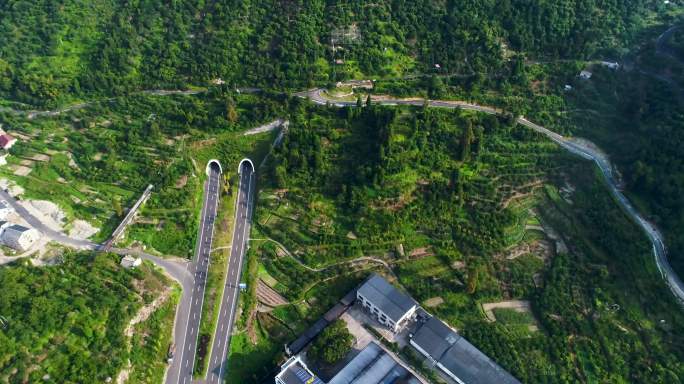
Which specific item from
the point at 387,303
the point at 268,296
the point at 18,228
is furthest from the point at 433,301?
the point at 18,228

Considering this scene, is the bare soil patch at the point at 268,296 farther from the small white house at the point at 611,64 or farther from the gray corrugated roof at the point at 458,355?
the small white house at the point at 611,64

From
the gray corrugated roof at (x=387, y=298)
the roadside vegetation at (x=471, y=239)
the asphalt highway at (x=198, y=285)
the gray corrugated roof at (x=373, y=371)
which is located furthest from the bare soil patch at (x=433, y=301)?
the asphalt highway at (x=198, y=285)

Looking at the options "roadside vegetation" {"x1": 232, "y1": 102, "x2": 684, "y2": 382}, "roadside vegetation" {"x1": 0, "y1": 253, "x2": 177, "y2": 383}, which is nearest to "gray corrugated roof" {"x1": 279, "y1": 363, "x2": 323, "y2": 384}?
"roadside vegetation" {"x1": 232, "y1": 102, "x2": 684, "y2": 382}

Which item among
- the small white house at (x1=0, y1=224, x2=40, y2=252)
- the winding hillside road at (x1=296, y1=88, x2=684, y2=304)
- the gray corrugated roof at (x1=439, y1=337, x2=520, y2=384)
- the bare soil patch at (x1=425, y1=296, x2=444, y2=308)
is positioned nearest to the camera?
the gray corrugated roof at (x1=439, y1=337, x2=520, y2=384)

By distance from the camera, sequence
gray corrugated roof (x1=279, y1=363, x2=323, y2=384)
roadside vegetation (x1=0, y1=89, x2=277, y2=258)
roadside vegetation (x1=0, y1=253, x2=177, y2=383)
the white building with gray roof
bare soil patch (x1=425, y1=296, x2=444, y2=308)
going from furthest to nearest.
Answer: roadside vegetation (x1=0, y1=89, x2=277, y2=258) → bare soil patch (x1=425, y1=296, x2=444, y2=308) → the white building with gray roof → gray corrugated roof (x1=279, y1=363, x2=323, y2=384) → roadside vegetation (x1=0, y1=253, x2=177, y2=383)

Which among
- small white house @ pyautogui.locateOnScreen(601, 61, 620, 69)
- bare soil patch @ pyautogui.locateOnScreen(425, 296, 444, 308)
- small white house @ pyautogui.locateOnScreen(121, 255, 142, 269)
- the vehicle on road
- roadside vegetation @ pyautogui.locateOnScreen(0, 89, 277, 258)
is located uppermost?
small white house @ pyautogui.locateOnScreen(601, 61, 620, 69)

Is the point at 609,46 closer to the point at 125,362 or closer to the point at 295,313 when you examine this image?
the point at 295,313

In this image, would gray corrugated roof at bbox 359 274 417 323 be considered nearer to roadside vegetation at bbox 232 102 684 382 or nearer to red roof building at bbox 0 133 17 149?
roadside vegetation at bbox 232 102 684 382
